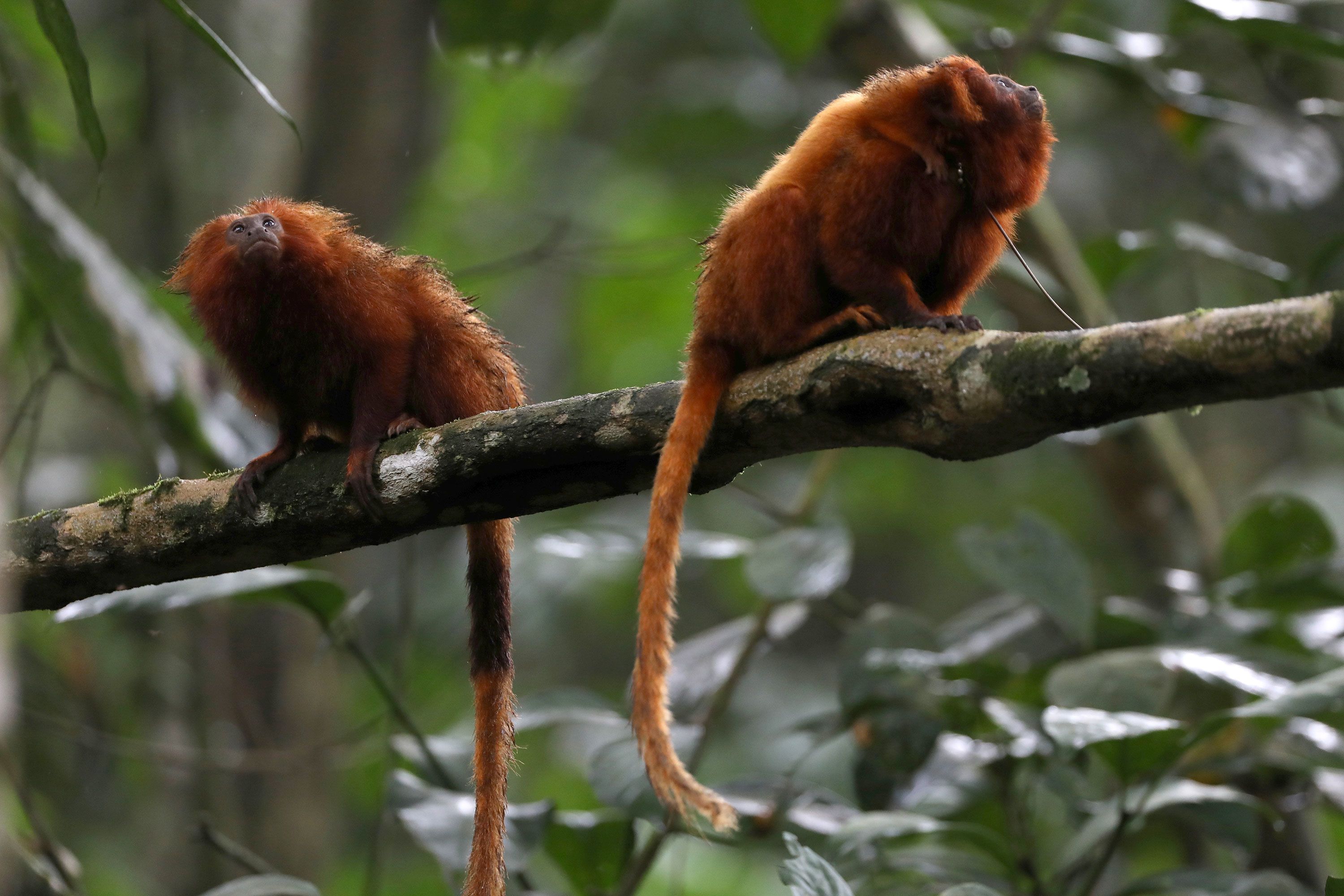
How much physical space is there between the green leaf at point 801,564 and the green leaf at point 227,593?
110 centimetres

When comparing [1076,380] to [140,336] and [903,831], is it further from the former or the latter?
[140,336]

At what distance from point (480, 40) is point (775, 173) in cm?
231

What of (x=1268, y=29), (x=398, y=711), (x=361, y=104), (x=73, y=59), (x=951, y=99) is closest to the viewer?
(x=73, y=59)

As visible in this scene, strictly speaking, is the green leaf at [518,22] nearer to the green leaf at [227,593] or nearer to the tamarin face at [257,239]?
the tamarin face at [257,239]

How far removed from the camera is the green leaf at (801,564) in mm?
A: 3156

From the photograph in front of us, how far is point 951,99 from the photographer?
2428 millimetres

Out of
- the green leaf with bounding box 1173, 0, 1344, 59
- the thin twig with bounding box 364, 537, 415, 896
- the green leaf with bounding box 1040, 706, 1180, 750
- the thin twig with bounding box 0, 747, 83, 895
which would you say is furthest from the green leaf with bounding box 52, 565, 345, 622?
the green leaf with bounding box 1173, 0, 1344, 59

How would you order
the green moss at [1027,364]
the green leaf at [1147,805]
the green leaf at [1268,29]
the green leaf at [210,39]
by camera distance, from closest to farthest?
the green moss at [1027,364], the green leaf at [210,39], the green leaf at [1147,805], the green leaf at [1268,29]

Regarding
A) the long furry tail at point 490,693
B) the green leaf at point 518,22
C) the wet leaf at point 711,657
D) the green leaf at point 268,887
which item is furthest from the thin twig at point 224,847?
the green leaf at point 518,22

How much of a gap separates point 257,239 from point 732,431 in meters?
1.35

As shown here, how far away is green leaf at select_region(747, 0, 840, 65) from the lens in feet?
13.0

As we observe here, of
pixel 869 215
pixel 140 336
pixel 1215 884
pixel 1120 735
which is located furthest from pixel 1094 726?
pixel 140 336

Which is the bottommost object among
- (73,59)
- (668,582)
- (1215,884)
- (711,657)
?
(1215,884)

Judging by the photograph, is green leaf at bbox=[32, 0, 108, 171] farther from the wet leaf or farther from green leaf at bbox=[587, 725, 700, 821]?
the wet leaf
